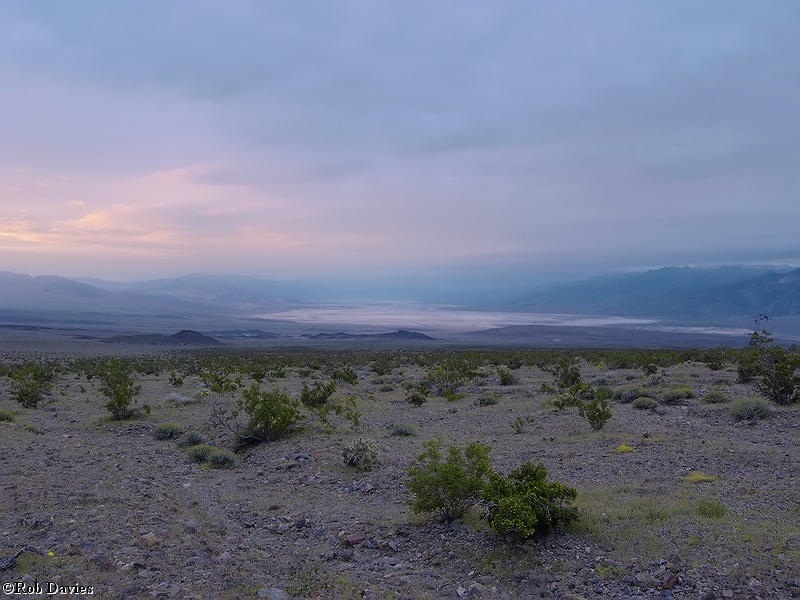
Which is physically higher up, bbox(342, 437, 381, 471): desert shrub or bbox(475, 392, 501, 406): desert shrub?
bbox(342, 437, 381, 471): desert shrub

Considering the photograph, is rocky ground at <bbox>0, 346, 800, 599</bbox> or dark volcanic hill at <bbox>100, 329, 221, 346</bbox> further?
dark volcanic hill at <bbox>100, 329, 221, 346</bbox>

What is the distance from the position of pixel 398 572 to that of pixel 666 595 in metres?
2.70

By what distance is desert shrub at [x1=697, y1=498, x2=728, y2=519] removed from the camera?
638 cm

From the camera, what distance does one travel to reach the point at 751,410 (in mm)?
12977

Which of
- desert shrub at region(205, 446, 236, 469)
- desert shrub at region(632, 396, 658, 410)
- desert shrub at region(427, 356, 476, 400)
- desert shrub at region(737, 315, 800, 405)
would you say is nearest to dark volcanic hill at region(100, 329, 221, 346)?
desert shrub at region(427, 356, 476, 400)

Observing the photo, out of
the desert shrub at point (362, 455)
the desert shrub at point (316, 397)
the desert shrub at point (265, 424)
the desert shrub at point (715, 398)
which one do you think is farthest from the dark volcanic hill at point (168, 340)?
the desert shrub at point (715, 398)

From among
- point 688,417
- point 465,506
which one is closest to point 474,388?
point 688,417

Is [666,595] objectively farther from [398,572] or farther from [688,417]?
A: [688,417]

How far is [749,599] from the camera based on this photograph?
181 inches

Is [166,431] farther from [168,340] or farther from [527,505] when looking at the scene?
[168,340]

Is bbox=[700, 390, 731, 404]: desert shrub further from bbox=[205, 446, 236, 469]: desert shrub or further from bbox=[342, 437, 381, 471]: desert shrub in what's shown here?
bbox=[205, 446, 236, 469]: desert shrub

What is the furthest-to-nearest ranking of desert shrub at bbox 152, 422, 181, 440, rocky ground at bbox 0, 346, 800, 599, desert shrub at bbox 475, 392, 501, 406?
desert shrub at bbox 475, 392, 501, 406, desert shrub at bbox 152, 422, 181, 440, rocky ground at bbox 0, 346, 800, 599

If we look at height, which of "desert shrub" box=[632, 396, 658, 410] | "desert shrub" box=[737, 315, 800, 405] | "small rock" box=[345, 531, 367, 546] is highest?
"desert shrub" box=[737, 315, 800, 405]

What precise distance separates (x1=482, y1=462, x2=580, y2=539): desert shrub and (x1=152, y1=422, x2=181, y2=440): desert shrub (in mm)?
9971
